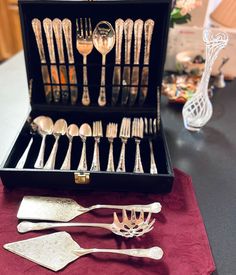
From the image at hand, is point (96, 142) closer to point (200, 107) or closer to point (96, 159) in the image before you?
point (96, 159)

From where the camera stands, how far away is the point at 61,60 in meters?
0.73

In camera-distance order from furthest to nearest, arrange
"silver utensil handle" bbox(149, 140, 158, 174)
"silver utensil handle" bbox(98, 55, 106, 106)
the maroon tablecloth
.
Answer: "silver utensil handle" bbox(98, 55, 106, 106) < "silver utensil handle" bbox(149, 140, 158, 174) < the maroon tablecloth

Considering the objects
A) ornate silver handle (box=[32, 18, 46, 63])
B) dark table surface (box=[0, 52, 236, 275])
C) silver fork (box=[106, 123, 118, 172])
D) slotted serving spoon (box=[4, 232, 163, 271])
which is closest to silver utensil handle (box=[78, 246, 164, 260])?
slotted serving spoon (box=[4, 232, 163, 271])

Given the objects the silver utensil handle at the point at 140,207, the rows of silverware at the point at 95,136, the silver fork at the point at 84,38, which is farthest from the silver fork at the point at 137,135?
the silver fork at the point at 84,38

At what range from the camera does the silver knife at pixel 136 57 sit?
684 mm

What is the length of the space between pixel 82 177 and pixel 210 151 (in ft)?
1.18

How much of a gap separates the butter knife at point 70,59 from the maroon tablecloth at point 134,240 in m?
0.31

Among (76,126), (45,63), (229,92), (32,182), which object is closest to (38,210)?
(32,182)

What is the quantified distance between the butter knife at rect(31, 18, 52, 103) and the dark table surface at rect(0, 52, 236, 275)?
0.12 m

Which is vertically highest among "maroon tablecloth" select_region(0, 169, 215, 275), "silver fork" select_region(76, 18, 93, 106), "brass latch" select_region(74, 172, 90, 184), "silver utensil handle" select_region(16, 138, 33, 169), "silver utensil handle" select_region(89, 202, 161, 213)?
"silver fork" select_region(76, 18, 93, 106)

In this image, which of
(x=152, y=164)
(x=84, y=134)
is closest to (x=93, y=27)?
(x=84, y=134)

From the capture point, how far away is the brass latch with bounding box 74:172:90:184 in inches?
21.0

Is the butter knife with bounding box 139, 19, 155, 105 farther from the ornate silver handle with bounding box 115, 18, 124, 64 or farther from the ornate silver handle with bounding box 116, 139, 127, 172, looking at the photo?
the ornate silver handle with bounding box 116, 139, 127, 172

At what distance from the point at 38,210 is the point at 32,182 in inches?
2.4
